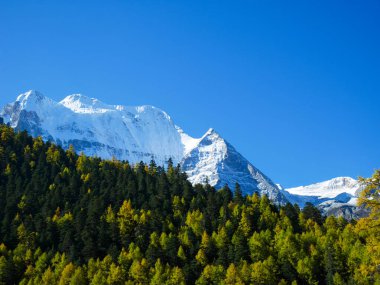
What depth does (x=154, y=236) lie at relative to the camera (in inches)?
4968

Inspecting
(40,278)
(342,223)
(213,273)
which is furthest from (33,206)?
(342,223)

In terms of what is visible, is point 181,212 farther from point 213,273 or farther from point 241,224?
point 213,273

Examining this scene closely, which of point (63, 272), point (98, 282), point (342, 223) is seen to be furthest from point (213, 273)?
point (342, 223)

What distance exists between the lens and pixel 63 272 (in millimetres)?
105625

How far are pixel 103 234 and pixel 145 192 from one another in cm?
3674

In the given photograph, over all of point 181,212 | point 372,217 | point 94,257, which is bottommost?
point 372,217

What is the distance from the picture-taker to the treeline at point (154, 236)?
10875cm

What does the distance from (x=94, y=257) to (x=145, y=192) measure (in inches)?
1746

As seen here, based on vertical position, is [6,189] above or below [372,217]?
above

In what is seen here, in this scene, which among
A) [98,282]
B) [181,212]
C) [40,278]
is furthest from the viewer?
[181,212]

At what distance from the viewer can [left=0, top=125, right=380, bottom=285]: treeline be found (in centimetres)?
10875

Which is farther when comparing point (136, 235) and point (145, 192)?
point (145, 192)

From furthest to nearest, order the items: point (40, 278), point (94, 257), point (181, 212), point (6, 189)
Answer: point (6, 189), point (181, 212), point (94, 257), point (40, 278)

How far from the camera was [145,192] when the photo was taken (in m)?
164
